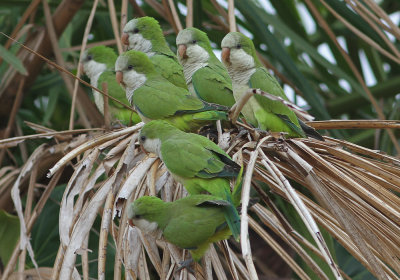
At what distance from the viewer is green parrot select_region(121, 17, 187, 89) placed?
2552mm

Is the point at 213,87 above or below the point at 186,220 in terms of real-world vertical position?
above

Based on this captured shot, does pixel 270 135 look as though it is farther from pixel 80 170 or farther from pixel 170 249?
pixel 80 170

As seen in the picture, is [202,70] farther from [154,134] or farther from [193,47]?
[154,134]

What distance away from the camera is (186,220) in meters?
1.44

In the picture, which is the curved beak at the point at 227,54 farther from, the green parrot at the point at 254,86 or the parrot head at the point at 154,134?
the parrot head at the point at 154,134

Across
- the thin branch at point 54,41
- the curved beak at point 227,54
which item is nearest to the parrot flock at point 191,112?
the curved beak at point 227,54

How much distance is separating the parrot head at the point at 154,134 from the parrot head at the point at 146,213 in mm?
205

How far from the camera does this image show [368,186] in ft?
4.51

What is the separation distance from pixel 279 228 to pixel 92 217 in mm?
535

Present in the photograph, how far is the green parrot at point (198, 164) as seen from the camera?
1.52m

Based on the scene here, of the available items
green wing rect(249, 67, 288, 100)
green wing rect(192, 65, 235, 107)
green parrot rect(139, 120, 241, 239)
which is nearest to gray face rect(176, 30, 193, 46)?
Result: green wing rect(192, 65, 235, 107)

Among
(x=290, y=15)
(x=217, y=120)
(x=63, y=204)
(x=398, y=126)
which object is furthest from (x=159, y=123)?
(x=290, y=15)

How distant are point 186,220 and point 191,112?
2.22 feet

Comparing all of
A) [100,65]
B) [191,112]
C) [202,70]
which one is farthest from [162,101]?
[100,65]
